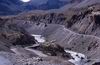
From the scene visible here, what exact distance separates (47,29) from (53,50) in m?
63.4

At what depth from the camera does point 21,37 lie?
254 feet

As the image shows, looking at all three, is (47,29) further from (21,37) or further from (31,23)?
(21,37)

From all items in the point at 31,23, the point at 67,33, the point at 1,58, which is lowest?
the point at 31,23

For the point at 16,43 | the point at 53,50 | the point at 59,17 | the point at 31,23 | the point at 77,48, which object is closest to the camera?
the point at 53,50

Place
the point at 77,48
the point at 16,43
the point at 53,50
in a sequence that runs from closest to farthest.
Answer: the point at 53,50 → the point at 16,43 → the point at 77,48

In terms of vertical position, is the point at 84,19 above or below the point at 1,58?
below

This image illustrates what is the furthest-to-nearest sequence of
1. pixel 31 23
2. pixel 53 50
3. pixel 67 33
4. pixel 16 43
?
pixel 31 23, pixel 67 33, pixel 16 43, pixel 53 50

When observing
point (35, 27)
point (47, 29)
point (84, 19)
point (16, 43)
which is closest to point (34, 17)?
point (35, 27)

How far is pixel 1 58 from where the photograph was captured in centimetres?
4384

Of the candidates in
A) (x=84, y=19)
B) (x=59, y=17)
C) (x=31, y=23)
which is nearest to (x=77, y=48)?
(x=84, y=19)

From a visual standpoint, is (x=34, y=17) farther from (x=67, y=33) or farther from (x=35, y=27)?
(x=67, y=33)

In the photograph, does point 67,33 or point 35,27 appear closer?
point 67,33

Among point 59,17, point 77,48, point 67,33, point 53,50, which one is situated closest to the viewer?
point 53,50

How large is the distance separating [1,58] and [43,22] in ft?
348
